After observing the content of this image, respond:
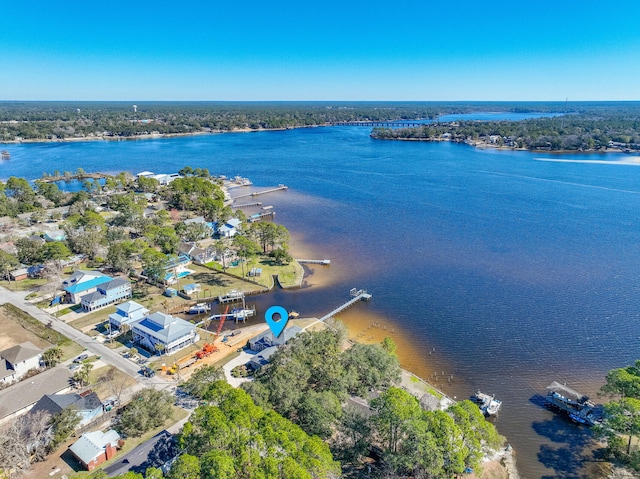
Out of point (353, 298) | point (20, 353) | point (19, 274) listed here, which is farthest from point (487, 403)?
point (19, 274)

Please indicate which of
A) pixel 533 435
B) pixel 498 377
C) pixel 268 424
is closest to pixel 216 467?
pixel 268 424

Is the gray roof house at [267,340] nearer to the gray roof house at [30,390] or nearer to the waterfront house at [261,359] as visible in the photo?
the waterfront house at [261,359]

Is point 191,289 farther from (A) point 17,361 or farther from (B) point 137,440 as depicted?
(B) point 137,440

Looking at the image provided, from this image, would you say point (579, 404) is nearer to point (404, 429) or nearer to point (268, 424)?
point (404, 429)

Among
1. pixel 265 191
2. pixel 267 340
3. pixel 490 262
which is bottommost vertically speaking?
pixel 267 340

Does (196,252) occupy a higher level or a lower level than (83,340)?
higher

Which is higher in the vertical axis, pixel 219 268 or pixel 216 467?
pixel 216 467
